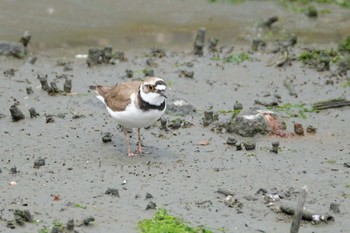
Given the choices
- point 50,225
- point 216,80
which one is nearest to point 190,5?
point 216,80

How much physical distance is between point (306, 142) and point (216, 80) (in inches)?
104

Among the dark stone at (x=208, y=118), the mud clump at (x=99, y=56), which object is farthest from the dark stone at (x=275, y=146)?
the mud clump at (x=99, y=56)

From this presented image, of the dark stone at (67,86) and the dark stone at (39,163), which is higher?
the dark stone at (67,86)

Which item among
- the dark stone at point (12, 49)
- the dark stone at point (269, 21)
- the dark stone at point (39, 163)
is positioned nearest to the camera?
the dark stone at point (39, 163)

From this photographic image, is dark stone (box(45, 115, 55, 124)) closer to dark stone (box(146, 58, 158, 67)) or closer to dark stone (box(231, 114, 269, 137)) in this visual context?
dark stone (box(231, 114, 269, 137))

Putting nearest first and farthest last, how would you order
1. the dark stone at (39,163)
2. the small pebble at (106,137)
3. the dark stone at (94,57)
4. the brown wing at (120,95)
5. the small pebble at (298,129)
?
the dark stone at (39,163), the brown wing at (120,95), the small pebble at (106,137), the small pebble at (298,129), the dark stone at (94,57)

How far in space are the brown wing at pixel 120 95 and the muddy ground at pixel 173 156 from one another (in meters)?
0.52

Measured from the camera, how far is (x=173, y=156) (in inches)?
403

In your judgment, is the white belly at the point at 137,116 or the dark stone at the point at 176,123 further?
the dark stone at the point at 176,123

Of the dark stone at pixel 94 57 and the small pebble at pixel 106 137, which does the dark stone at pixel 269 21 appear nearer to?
the dark stone at pixel 94 57

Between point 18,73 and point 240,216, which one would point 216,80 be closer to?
point 18,73

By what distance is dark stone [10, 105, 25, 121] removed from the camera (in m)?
10.9

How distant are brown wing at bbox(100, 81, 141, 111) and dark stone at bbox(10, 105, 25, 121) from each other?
3.76 ft

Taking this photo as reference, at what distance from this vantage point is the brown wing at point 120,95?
10.1 metres
